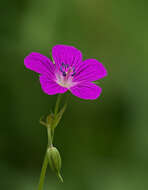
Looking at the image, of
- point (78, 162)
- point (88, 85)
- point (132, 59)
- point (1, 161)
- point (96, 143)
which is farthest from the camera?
point (132, 59)

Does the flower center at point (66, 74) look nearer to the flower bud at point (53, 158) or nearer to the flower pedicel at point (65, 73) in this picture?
the flower pedicel at point (65, 73)

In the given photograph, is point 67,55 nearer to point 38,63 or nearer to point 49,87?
A: point 38,63

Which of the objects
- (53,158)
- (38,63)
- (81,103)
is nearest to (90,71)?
(38,63)

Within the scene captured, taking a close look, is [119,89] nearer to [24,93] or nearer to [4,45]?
[24,93]

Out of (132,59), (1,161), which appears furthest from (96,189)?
(132,59)

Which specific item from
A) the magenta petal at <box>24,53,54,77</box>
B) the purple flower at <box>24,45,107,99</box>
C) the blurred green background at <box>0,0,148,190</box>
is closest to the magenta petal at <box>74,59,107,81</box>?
the purple flower at <box>24,45,107,99</box>
